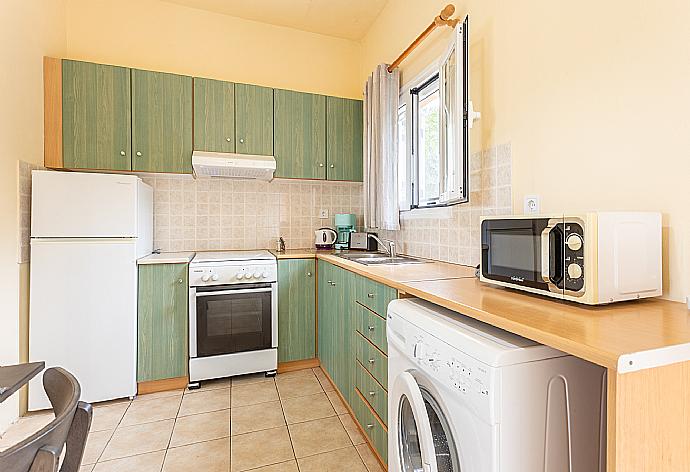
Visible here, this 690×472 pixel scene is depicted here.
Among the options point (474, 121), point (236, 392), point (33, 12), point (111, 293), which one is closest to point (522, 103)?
point (474, 121)

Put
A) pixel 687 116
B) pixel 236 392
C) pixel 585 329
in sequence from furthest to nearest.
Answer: pixel 236 392
pixel 687 116
pixel 585 329

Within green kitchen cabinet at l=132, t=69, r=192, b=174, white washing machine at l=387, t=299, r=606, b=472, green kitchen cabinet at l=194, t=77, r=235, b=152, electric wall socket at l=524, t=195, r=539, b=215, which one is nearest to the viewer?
white washing machine at l=387, t=299, r=606, b=472

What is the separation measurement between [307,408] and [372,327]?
857 mm

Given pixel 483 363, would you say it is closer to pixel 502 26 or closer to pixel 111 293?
pixel 502 26

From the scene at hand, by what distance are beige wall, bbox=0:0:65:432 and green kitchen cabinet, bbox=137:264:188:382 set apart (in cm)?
63

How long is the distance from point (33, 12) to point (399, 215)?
8.73 ft

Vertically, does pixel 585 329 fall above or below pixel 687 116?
below

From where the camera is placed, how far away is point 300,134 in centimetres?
301

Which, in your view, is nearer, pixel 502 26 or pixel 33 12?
pixel 502 26

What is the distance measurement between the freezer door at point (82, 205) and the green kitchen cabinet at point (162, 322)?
1.12ft

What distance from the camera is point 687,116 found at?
1.03 metres

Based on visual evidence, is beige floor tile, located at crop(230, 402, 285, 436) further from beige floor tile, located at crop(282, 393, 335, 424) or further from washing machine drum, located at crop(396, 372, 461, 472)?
washing machine drum, located at crop(396, 372, 461, 472)

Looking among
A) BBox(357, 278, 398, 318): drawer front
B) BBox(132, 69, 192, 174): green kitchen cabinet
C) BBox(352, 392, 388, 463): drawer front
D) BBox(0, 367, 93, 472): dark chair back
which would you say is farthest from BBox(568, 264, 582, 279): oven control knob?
BBox(132, 69, 192, 174): green kitchen cabinet

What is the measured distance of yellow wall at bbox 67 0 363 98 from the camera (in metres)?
2.78
